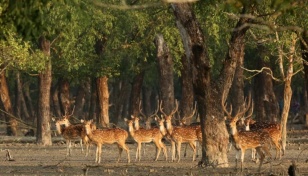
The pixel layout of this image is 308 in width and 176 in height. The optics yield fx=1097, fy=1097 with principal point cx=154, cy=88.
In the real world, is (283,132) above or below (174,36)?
below

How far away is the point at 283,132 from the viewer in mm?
30594

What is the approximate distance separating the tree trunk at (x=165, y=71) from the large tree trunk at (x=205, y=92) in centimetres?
1660

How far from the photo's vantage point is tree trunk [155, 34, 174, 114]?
3997 cm

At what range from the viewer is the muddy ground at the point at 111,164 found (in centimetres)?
2267

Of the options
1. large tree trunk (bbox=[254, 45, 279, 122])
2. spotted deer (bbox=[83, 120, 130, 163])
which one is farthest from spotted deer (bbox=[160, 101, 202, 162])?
large tree trunk (bbox=[254, 45, 279, 122])

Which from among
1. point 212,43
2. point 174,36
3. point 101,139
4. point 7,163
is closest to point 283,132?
point 101,139

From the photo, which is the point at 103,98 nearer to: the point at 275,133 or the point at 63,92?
the point at 63,92

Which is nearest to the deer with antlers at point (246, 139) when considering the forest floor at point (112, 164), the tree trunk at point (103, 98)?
the forest floor at point (112, 164)

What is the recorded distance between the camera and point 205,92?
74.6 ft

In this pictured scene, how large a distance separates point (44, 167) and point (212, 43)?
19.3m

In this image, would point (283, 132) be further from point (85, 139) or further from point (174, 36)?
point (174, 36)

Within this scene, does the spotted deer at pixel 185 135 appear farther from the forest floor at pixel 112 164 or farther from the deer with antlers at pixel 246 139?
the deer with antlers at pixel 246 139

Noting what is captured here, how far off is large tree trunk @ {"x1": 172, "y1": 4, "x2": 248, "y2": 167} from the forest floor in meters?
0.44

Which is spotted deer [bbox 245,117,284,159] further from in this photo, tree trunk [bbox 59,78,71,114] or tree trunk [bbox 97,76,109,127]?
tree trunk [bbox 59,78,71,114]
